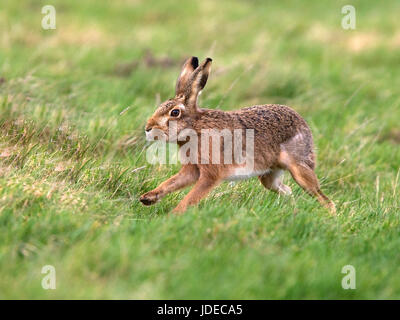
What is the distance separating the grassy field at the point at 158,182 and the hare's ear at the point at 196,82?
883mm

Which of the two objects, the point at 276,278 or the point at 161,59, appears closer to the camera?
the point at 276,278

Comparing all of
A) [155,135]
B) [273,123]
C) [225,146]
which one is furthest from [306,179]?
[155,135]

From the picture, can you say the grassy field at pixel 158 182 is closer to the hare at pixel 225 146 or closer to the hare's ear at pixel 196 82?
the hare at pixel 225 146

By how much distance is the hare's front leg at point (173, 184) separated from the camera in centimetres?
577

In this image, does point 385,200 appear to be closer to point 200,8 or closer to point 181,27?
point 181,27

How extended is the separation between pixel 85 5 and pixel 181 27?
2.50m

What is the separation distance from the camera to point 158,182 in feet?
21.1

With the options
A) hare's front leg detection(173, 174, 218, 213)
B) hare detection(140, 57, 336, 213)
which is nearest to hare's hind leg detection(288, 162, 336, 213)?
hare detection(140, 57, 336, 213)

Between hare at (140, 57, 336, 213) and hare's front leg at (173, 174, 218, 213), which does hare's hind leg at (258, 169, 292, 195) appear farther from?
hare's front leg at (173, 174, 218, 213)

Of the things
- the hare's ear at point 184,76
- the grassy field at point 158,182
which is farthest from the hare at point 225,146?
the grassy field at point 158,182

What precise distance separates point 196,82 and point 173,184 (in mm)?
949

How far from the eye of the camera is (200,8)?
16.5 metres
